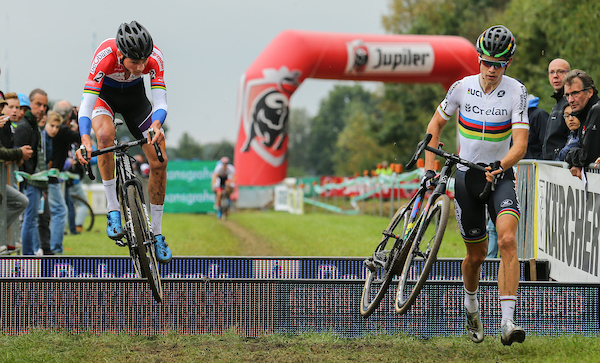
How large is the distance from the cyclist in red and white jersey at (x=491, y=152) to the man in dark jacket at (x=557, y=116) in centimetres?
331

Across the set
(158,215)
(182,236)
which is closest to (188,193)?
(182,236)

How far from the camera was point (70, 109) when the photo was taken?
1304cm

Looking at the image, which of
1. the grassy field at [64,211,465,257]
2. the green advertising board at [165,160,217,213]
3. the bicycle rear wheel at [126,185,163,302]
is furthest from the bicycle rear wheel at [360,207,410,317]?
the green advertising board at [165,160,217,213]

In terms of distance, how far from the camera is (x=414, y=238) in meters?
6.52

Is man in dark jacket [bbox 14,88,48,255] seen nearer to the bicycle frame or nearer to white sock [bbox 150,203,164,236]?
white sock [bbox 150,203,164,236]

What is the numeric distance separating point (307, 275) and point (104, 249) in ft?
23.4

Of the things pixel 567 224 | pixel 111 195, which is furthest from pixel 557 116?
pixel 111 195

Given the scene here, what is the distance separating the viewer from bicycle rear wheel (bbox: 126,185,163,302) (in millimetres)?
6941

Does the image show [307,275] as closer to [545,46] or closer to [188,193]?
[188,193]

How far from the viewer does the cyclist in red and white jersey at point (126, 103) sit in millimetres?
6984

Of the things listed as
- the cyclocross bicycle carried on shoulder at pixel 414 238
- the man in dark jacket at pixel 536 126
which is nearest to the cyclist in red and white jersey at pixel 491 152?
the cyclocross bicycle carried on shoulder at pixel 414 238

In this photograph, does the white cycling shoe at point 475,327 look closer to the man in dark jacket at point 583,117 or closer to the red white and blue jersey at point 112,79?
the man in dark jacket at point 583,117

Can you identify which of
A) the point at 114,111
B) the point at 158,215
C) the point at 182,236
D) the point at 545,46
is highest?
the point at 545,46

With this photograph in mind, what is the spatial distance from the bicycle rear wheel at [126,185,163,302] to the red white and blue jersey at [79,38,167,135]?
2.65ft
